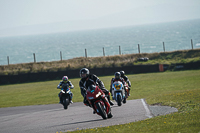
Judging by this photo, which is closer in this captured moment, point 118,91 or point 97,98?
point 97,98

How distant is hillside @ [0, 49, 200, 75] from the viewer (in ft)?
128

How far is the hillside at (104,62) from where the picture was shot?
128 feet

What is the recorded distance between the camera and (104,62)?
41.1m

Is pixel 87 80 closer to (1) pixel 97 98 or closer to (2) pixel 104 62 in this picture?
(1) pixel 97 98

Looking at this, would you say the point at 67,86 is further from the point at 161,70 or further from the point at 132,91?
the point at 161,70

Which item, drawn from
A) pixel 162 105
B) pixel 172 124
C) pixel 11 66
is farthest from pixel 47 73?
pixel 172 124

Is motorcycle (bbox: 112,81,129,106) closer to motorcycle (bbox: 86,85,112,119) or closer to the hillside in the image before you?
motorcycle (bbox: 86,85,112,119)

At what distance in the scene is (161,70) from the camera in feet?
119

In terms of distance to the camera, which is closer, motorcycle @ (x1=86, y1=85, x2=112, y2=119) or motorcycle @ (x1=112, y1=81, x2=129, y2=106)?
motorcycle @ (x1=86, y1=85, x2=112, y2=119)

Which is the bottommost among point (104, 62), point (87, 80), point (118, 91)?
point (118, 91)

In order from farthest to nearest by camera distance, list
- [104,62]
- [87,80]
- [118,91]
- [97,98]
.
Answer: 1. [104,62]
2. [118,91]
3. [87,80]
4. [97,98]

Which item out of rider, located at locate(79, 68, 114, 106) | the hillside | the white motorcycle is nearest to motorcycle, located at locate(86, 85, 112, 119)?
rider, located at locate(79, 68, 114, 106)

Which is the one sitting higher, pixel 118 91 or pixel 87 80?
pixel 87 80

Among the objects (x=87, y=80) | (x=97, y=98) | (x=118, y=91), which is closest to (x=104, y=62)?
(x=118, y=91)
